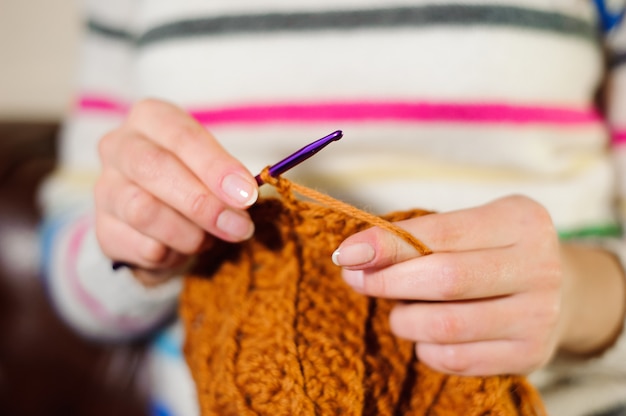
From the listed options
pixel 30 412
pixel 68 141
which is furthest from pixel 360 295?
pixel 30 412

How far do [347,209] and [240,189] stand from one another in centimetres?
7

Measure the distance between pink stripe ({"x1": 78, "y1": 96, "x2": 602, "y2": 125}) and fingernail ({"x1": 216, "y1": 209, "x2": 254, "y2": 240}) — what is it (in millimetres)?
195

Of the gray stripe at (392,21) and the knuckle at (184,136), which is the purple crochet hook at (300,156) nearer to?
the knuckle at (184,136)

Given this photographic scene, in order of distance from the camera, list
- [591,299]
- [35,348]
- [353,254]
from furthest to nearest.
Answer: [35,348], [591,299], [353,254]

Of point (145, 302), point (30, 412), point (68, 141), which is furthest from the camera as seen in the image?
point (30, 412)

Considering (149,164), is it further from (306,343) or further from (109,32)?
(109,32)

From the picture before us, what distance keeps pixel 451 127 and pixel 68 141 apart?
48 centimetres

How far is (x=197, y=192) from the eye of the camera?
37 cm

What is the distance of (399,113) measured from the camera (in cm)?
52

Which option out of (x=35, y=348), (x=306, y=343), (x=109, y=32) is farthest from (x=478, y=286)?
(x=35, y=348)

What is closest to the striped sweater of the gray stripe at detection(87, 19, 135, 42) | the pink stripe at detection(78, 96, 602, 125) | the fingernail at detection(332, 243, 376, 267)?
the pink stripe at detection(78, 96, 602, 125)

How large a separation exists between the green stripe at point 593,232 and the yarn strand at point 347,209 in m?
0.26

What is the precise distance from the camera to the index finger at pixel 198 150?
346 mm

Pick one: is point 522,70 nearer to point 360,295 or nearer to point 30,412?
point 360,295
